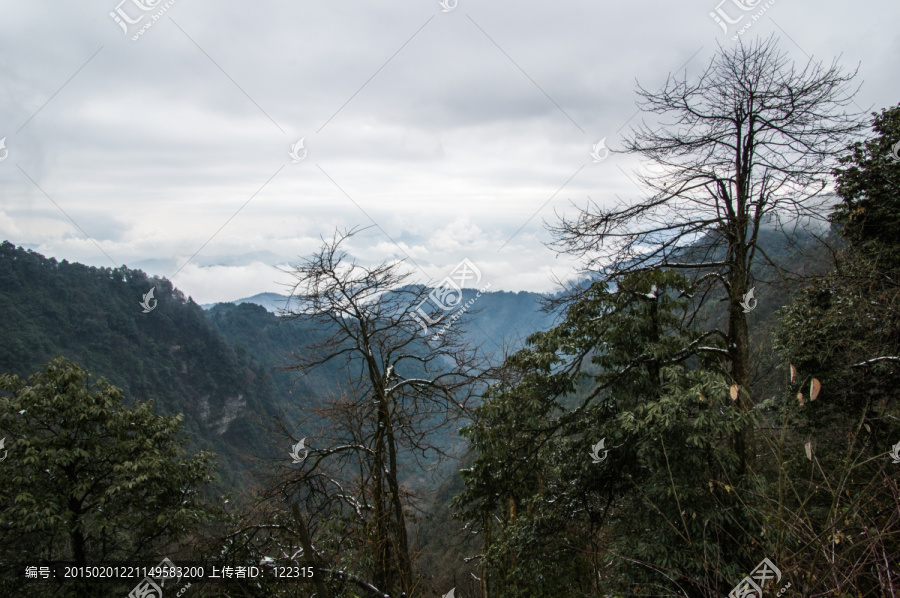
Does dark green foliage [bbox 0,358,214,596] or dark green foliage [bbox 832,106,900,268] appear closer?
dark green foliage [bbox 0,358,214,596]

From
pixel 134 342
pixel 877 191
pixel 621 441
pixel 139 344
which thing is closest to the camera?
pixel 621 441

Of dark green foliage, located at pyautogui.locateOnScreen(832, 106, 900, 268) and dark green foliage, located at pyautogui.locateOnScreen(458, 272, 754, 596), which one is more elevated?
dark green foliage, located at pyautogui.locateOnScreen(832, 106, 900, 268)

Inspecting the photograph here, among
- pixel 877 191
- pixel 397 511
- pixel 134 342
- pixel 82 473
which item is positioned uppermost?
pixel 134 342

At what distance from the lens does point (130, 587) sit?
6.77 m

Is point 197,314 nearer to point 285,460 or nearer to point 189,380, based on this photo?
point 189,380

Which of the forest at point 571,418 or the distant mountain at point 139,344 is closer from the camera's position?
the forest at point 571,418

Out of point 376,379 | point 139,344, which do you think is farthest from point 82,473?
point 139,344

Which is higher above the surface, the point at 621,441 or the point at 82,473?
the point at 82,473

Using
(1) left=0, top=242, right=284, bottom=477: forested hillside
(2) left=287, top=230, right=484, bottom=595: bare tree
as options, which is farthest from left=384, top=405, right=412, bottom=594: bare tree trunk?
(1) left=0, top=242, right=284, bottom=477: forested hillside

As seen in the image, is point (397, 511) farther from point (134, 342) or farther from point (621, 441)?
point (134, 342)

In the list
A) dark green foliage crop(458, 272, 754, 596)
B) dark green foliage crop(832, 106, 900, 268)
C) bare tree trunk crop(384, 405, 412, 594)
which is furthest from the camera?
dark green foliage crop(832, 106, 900, 268)

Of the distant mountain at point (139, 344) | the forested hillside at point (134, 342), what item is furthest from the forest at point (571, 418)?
the forested hillside at point (134, 342)

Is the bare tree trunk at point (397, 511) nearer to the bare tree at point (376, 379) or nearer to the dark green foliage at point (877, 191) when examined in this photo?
the bare tree at point (376, 379)

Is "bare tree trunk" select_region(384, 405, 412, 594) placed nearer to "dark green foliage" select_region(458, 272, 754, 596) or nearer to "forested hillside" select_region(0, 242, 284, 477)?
"dark green foliage" select_region(458, 272, 754, 596)
